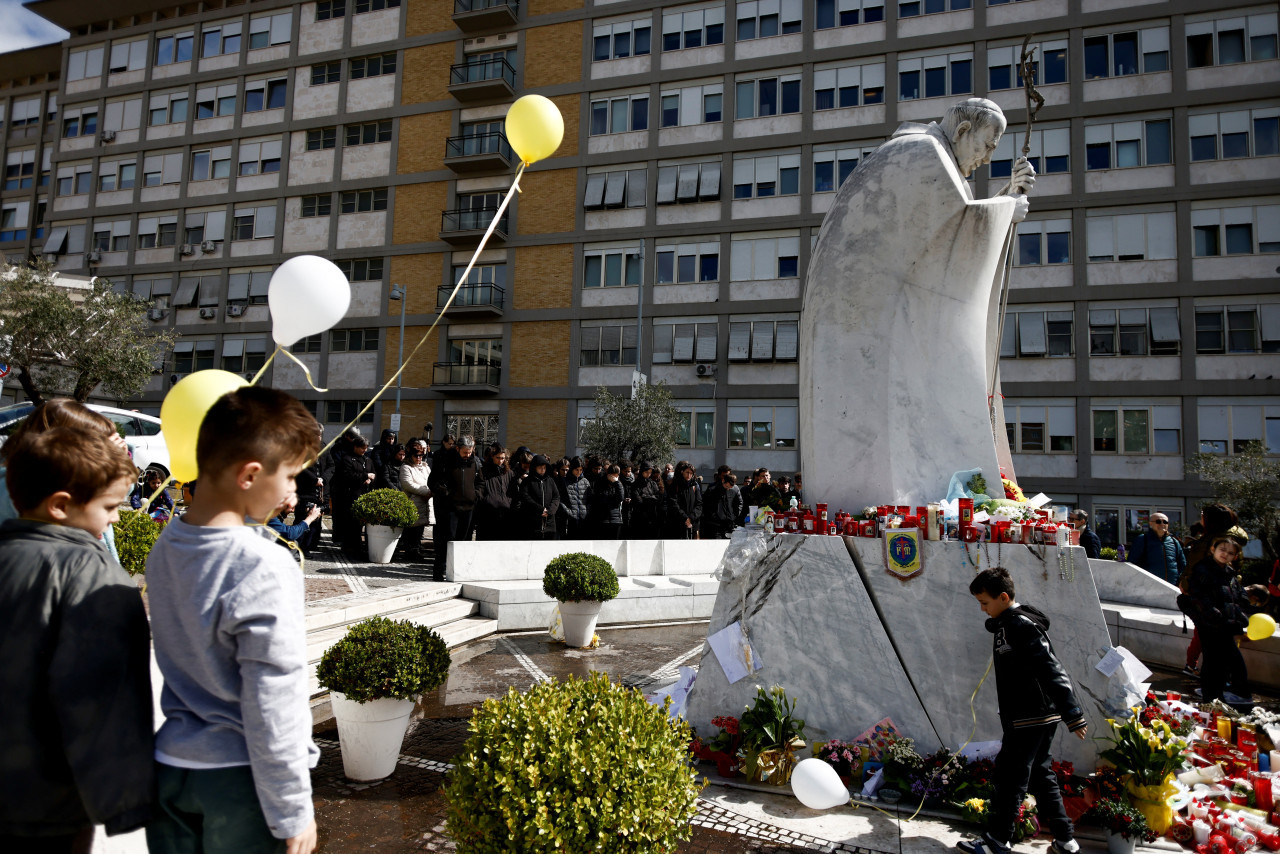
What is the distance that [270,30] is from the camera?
3581cm

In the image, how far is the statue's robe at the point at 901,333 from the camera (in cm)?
607

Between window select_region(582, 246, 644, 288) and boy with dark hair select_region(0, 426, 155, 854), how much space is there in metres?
28.8

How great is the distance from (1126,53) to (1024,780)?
29.4 meters

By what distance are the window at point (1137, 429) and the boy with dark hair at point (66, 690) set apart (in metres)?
28.1

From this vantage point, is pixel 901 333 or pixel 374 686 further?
pixel 901 333

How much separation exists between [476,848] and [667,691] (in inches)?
138

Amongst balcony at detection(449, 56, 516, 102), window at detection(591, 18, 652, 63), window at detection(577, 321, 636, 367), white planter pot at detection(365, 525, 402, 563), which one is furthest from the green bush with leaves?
balcony at detection(449, 56, 516, 102)

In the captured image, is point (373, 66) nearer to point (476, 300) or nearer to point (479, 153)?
point (479, 153)

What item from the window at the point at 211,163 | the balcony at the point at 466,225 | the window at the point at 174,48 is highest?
the window at the point at 174,48

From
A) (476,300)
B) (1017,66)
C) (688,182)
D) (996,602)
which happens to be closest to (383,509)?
(996,602)

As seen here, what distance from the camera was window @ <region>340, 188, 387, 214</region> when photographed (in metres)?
33.4

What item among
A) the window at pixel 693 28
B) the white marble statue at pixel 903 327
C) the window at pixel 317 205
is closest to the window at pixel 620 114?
the window at pixel 693 28

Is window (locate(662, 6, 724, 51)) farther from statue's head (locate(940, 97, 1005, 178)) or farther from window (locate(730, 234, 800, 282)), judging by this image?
statue's head (locate(940, 97, 1005, 178))

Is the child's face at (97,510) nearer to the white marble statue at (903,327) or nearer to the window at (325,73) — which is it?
the white marble statue at (903,327)
